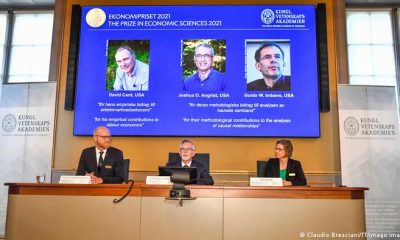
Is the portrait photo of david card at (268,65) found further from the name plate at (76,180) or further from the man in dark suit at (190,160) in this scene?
the name plate at (76,180)

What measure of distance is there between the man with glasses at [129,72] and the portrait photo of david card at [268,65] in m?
1.35

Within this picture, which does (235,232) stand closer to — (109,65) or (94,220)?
(94,220)

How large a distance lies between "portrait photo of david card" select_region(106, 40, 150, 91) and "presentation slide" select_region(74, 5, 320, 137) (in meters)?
0.01

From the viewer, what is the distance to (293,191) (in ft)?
9.18

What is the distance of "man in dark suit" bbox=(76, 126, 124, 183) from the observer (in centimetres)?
379

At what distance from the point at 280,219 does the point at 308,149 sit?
238 centimetres

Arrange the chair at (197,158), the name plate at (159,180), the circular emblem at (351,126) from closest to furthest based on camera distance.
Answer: the name plate at (159,180) → the chair at (197,158) → the circular emblem at (351,126)

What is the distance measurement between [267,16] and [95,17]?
231 centimetres

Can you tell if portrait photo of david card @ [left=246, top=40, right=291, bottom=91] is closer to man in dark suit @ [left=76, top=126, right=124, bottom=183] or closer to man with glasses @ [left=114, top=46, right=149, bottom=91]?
man with glasses @ [left=114, top=46, right=149, bottom=91]

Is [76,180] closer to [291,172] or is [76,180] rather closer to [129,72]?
[291,172]

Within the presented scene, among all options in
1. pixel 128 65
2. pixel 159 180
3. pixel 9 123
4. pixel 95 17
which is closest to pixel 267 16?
pixel 128 65

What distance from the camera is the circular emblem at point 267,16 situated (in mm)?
5070

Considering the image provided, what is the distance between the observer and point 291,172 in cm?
399

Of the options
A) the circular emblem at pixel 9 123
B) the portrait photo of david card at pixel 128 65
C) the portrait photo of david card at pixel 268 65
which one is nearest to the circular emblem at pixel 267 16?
the portrait photo of david card at pixel 268 65
